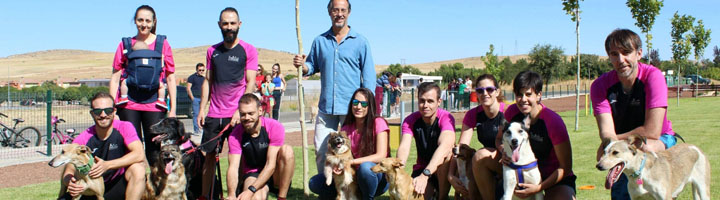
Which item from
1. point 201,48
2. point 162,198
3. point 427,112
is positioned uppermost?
point 201,48

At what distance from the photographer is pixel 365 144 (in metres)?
5.34

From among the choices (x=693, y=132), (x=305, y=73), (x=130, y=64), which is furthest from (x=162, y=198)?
(x=693, y=132)

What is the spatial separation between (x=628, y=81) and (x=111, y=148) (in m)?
4.32

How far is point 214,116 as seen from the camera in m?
5.65

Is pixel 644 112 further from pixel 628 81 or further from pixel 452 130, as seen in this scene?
pixel 452 130

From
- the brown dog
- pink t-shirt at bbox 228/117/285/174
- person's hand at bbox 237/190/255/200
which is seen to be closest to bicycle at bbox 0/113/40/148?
the brown dog

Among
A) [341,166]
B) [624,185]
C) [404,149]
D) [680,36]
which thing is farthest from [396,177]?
[680,36]

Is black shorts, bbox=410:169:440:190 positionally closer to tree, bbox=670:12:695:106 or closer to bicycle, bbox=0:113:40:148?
bicycle, bbox=0:113:40:148

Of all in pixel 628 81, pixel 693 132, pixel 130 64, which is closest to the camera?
pixel 628 81

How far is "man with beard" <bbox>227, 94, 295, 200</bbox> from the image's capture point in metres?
5.09

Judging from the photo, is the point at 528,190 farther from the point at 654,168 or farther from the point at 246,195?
the point at 246,195

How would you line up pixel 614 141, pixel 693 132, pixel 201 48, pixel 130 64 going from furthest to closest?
pixel 201 48 < pixel 693 132 < pixel 130 64 < pixel 614 141

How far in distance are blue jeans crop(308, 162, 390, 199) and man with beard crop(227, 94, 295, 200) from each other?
32cm

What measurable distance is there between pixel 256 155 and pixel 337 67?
1168 mm
